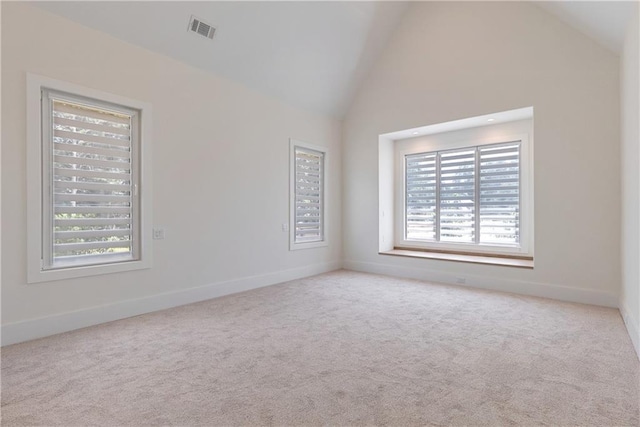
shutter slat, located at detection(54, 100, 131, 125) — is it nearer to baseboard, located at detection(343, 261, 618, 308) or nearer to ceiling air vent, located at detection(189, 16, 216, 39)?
ceiling air vent, located at detection(189, 16, 216, 39)

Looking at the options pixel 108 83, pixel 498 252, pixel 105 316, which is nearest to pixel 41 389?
pixel 105 316

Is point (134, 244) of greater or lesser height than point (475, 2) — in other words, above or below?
below

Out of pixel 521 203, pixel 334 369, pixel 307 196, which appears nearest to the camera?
pixel 334 369

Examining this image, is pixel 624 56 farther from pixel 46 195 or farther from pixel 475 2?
pixel 46 195

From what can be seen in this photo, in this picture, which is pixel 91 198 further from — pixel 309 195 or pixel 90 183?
pixel 309 195

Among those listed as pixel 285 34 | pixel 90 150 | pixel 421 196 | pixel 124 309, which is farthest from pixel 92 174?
pixel 421 196

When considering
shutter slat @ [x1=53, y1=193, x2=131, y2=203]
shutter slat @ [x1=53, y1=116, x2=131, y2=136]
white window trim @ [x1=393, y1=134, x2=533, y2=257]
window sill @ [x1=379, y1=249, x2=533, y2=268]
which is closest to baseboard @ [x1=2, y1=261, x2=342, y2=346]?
shutter slat @ [x1=53, y1=193, x2=131, y2=203]

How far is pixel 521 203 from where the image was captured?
4.98m

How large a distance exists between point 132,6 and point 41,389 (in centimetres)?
335

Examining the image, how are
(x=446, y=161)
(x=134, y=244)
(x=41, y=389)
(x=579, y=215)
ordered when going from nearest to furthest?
(x=41, y=389)
(x=134, y=244)
(x=579, y=215)
(x=446, y=161)

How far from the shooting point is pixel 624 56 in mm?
3412

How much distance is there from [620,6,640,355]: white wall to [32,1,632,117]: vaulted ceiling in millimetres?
394

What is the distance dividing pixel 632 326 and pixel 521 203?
2396 millimetres

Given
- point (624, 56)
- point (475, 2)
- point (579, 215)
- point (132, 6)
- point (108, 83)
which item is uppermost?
point (475, 2)
